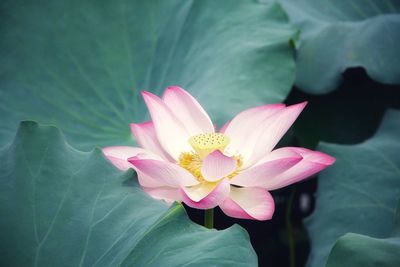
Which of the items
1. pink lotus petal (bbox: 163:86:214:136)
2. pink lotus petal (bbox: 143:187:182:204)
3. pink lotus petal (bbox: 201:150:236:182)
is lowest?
pink lotus petal (bbox: 143:187:182:204)

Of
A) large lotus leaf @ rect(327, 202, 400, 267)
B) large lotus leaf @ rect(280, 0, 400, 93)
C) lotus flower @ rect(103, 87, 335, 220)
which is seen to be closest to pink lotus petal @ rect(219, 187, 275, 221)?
lotus flower @ rect(103, 87, 335, 220)

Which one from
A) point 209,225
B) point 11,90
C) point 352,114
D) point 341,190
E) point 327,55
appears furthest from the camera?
point 352,114

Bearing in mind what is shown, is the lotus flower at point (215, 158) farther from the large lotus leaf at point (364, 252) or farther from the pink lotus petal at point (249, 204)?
the large lotus leaf at point (364, 252)

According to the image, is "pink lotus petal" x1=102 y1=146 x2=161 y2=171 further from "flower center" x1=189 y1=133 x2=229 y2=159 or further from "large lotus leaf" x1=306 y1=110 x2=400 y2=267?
"large lotus leaf" x1=306 y1=110 x2=400 y2=267

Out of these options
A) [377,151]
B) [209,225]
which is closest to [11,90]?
[209,225]

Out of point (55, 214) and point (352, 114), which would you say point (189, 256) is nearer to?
point (55, 214)

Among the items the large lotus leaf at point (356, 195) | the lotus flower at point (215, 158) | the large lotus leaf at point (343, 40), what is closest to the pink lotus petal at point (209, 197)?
the lotus flower at point (215, 158)
